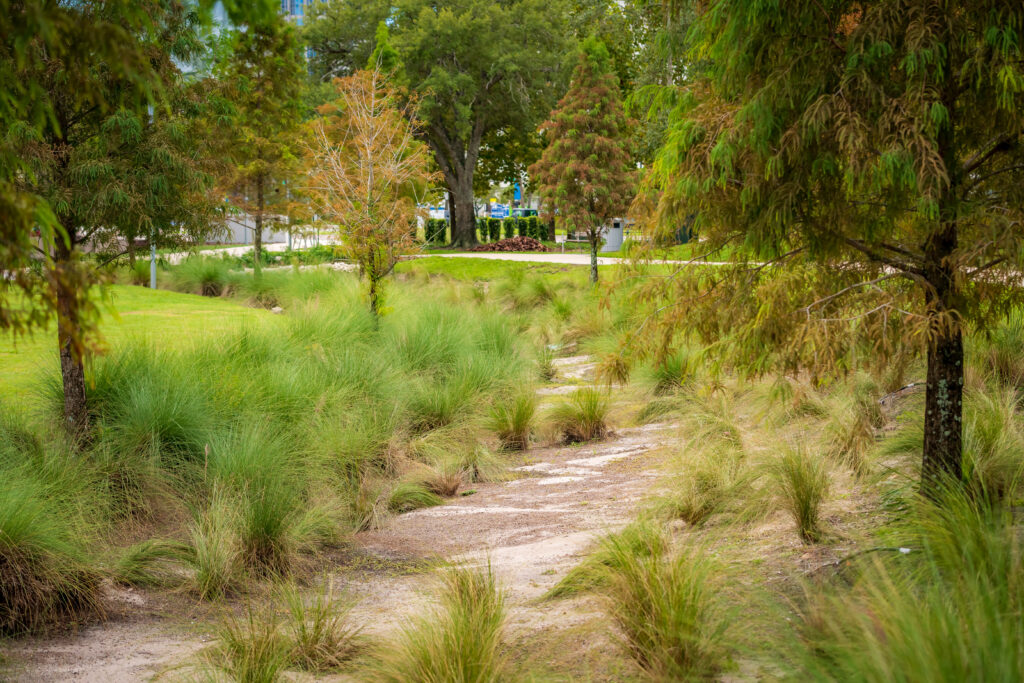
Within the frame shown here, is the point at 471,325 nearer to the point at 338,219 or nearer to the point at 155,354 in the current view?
the point at 338,219

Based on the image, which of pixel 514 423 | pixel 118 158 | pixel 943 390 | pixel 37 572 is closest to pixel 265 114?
pixel 514 423

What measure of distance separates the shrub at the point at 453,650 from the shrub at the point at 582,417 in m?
5.45

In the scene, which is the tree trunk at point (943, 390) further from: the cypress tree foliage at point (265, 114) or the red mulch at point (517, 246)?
the red mulch at point (517, 246)

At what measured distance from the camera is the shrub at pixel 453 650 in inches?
148

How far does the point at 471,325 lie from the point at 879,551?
29.2 ft

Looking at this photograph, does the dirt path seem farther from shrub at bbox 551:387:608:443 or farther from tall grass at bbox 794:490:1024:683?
tall grass at bbox 794:490:1024:683

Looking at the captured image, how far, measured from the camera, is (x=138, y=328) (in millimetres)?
13219

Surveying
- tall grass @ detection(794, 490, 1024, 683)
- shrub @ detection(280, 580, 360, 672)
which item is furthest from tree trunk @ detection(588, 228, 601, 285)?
tall grass @ detection(794, 490, 1024, 683)

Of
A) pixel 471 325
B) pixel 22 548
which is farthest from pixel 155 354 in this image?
pixel 471 325

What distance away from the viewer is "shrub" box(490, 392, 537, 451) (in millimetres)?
9523

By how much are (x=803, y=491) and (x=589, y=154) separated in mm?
16406

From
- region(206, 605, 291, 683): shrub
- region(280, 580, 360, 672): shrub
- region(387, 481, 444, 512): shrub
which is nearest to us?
region(206, 605, 291, 683): shrub

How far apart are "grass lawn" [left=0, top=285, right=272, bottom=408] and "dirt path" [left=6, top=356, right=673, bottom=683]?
1.75m

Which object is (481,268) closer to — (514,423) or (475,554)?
(514,423)
